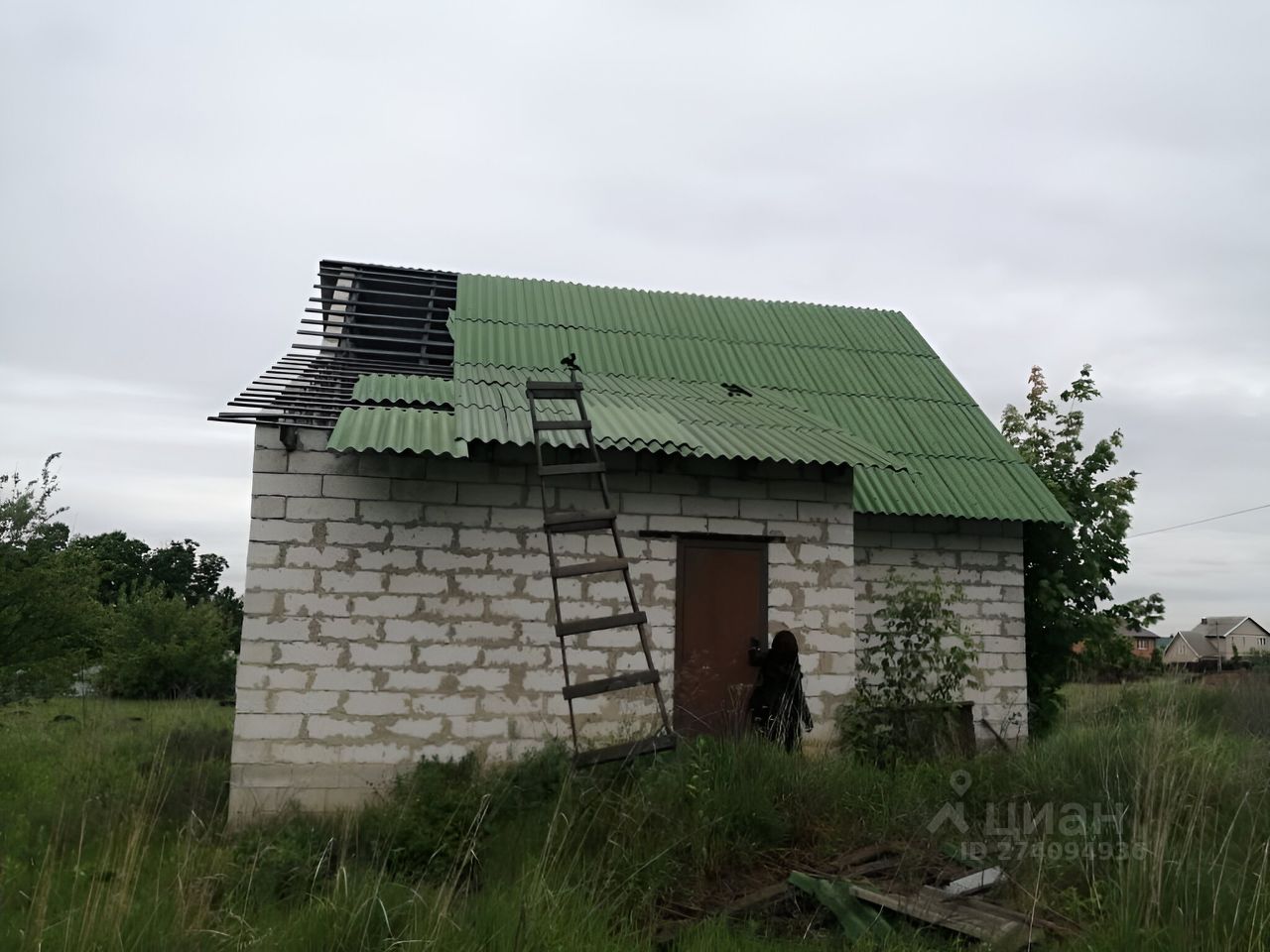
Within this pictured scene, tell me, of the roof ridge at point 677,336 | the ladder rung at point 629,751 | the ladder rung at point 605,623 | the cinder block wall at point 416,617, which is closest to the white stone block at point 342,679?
the cinder block wall at point 416,617

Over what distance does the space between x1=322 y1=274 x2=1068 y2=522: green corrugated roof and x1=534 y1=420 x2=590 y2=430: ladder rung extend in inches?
8.0

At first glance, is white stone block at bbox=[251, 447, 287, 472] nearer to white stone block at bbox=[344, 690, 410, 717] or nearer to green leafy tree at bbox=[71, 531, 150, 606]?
white stone block at bbox=[344, 690, 410, 717]

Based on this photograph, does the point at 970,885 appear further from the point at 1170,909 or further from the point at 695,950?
the point at 695,950

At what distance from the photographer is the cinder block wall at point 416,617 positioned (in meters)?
7.39

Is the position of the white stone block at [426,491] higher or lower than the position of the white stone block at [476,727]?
higher

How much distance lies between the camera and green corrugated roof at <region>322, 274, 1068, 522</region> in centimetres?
841

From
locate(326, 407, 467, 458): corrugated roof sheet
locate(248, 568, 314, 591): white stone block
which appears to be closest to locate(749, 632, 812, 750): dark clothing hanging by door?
locate(326, 407, 467, 458): corrugated roof sheet

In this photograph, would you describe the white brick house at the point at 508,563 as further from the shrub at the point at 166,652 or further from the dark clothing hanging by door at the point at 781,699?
the shrub at the point at 166,652

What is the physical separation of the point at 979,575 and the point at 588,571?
5.27 m

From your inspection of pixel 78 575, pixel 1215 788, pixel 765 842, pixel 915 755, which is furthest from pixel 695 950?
pixel 78 575

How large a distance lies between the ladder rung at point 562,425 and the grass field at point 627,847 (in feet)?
7.97

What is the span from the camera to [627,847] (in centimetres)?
539

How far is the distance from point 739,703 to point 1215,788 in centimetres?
350

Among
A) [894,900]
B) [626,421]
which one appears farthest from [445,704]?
[894,900]
